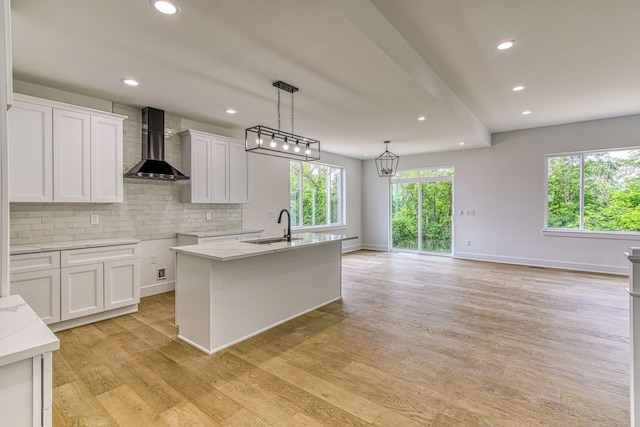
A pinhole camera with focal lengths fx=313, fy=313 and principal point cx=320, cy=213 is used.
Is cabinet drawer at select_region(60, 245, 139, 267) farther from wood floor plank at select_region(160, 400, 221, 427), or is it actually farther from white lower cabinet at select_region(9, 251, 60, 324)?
wood floor plank at select_region(160, 400, 221, 427)

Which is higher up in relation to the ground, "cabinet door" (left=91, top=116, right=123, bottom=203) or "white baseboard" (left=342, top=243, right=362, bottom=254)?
"cabinet door" (left=91, top=116, right=123, bottom=203)

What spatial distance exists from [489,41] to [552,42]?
23.4 inches

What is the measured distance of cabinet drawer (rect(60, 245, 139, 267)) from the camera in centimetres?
326

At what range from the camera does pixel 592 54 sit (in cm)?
317

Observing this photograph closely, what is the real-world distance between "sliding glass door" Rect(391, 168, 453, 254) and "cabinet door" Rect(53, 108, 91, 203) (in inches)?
271

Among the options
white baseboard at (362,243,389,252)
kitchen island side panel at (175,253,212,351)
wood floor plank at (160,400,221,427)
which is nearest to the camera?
wood floor plank at (160,400,221,427)

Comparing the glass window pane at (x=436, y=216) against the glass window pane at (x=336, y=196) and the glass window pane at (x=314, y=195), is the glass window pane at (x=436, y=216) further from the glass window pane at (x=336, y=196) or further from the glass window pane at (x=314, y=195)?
the glass window pane at (x=314, y=195)

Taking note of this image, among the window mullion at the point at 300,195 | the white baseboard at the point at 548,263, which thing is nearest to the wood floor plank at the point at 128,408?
the window mullion at the point at 300,195

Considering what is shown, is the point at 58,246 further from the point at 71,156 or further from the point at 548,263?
the point at 548,263

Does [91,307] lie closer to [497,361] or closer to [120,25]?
[120,25]

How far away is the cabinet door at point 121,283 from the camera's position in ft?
11.7

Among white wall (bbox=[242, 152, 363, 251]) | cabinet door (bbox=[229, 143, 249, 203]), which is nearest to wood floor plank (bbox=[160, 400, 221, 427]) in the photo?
cabinet door (bbox=[229, 143, 249, 203])

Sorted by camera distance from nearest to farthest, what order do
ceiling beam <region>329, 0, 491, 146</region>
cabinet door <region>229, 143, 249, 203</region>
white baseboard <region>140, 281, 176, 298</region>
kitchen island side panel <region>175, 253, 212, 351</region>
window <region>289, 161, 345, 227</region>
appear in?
ceiling beam <region>329, 0, 491, 146</region> < kitchen island side panel <region>175, 253, 212, 351</region> < white baseboard <region>140, 281, 176, 298</region> < cabinet door <region>229, 143, 249, 203</region> < window <region>289, 161, 345, 227</region>

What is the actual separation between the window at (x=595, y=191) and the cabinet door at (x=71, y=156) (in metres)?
7.75
